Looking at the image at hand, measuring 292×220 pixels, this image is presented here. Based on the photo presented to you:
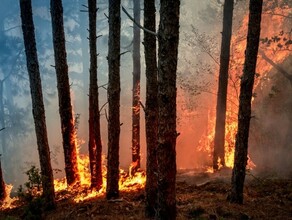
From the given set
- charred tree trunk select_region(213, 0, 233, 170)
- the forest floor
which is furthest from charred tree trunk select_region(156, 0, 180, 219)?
charred tree trunk select_region(213, 0, 233, 170)

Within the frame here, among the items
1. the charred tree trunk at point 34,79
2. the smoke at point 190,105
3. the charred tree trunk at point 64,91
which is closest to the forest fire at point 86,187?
the charred tree trunk at point 64,91

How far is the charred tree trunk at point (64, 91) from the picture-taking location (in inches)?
444

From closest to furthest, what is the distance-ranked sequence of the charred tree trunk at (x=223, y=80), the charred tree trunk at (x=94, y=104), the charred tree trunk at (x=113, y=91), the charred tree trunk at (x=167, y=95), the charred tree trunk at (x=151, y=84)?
1. the charred tree trunk at (x=167, y=95)
2. the charred tree trunk at (x=151, y=84)
3. the charred tree trunk at (x=113, y=91)
4. the charred tree trunk at (x=94, y=104)
5. the charred tree trunk at (x=223, y=80)

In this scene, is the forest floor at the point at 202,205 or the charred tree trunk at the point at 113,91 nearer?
the forest floor at the point at 202,205

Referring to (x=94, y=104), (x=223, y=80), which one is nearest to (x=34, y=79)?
(x=94, y=104)

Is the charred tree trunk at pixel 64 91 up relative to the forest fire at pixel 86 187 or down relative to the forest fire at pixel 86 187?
up

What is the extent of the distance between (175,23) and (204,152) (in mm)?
25827

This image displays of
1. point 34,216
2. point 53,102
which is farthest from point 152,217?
point 53,102

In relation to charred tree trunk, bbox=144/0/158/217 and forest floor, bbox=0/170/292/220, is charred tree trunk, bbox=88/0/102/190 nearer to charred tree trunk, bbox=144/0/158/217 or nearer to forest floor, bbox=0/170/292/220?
forest floor, bbox=0/170/292/220

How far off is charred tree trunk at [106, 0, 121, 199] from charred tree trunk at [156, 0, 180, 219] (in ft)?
15.5

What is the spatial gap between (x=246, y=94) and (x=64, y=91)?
23.3 feet

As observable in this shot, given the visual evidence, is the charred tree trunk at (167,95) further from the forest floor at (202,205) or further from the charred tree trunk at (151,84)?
the charred tree trunk at (151,84)

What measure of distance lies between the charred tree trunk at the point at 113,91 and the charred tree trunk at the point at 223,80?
6723mm

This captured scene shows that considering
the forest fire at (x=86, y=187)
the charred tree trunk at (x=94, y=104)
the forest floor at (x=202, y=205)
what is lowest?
the forest fire at (x=86, y=187)
